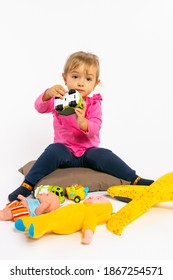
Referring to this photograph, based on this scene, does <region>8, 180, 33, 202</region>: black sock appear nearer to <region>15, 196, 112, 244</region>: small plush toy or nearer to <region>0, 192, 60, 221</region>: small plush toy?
<region>0, 192, 60, 221</region>: small plush toy

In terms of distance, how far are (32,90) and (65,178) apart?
949 mm

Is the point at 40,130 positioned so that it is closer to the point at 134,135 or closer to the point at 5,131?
the point at 5,131

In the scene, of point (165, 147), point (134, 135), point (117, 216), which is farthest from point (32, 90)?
point (117, 216)

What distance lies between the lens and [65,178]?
1882 mm

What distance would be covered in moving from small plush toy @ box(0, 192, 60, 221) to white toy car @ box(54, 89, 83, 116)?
43 centimetres

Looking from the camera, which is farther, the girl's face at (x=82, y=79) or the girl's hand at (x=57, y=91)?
the girl's face at (x=82, y=79)

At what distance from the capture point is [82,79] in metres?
2.05

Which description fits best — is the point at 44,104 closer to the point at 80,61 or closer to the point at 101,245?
the point at 80,61

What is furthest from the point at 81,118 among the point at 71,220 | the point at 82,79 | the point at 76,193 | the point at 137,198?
the point at 71,220

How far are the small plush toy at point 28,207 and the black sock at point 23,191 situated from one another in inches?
5.7

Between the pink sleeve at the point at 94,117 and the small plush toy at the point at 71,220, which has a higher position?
the pink sleeve at the point at 94,117

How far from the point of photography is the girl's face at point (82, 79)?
2.05m

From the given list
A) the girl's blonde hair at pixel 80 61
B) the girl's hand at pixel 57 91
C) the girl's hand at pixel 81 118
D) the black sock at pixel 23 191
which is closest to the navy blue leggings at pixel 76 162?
the black sock at pixel 23 191

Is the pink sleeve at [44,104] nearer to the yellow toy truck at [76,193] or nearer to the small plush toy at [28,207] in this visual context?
the yellow toy truck at [76,193]
